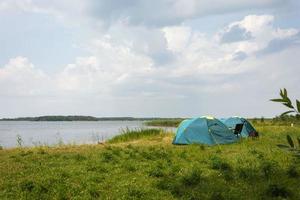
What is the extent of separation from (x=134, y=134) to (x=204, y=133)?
7.80 metres

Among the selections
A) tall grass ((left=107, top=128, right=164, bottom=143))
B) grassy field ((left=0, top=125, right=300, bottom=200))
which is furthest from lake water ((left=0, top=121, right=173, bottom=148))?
grassy field ((left=0, top=125, right=300, bottom=200))

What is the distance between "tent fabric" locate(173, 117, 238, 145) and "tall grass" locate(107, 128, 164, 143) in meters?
6.05

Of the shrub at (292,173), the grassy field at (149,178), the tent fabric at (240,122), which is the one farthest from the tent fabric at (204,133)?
the shrub at (292,173)

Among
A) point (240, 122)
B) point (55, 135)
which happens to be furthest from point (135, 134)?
point (55, 135)

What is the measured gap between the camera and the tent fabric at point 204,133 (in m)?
23.2

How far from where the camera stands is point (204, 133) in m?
23.4

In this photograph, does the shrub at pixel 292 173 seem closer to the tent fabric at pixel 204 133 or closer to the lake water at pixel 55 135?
the tent fabric at pixel 204 133

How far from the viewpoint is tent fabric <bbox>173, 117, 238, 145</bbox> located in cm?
2325

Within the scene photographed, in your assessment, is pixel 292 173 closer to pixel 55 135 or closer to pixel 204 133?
pixel 204 133

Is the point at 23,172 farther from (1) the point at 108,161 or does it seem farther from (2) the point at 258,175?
(2) the point at 258,175

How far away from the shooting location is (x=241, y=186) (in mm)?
10680

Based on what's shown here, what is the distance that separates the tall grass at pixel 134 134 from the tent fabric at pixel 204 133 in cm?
605

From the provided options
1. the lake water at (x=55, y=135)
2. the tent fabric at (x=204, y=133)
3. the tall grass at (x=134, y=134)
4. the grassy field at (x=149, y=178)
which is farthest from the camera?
the lake water at (x=55, y=135)

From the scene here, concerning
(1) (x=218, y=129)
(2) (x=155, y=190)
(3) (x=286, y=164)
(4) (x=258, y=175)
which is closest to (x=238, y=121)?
(1) (x=218, y=129)
